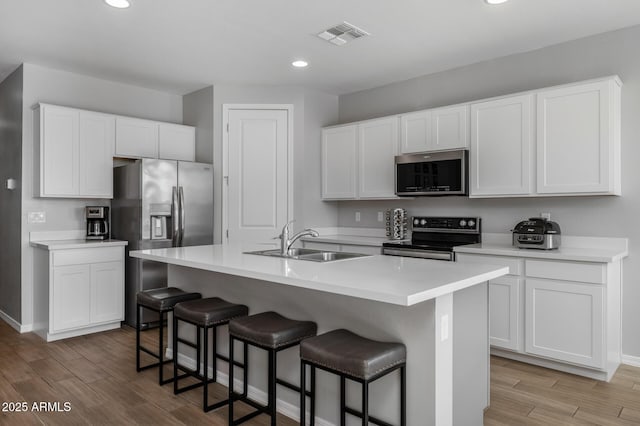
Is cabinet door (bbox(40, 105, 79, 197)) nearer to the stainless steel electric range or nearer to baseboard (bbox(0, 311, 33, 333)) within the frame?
baseboard (bbox(0, 311, 33, 333))

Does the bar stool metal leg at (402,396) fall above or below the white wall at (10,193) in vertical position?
below

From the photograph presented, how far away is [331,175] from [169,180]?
1801 mm

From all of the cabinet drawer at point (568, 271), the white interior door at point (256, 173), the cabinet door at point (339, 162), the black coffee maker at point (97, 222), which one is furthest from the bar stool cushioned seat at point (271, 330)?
the black coffee maker at point (97, 222)

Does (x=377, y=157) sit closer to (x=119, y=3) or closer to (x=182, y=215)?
(x=182, y=215)

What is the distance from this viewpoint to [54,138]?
4.09 metres

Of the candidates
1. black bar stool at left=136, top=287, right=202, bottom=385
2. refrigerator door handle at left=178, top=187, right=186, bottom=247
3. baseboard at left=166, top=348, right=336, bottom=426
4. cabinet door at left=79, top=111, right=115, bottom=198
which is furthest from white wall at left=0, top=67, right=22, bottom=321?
baseboard at left=166, top=348, right=336, bottom=426

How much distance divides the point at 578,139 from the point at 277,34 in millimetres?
2483

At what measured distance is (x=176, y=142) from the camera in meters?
5.06

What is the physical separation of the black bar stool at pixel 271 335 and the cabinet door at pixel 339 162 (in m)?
2.67

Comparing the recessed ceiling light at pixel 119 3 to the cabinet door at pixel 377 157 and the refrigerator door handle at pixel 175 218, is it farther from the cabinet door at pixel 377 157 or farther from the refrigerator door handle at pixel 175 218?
the cabinet door at pixel 377 157

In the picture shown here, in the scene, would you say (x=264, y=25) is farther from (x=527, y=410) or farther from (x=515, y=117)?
(x=527, y=410)

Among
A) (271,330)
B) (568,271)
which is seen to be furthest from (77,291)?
(568,271)

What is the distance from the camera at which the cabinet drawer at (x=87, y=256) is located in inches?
154

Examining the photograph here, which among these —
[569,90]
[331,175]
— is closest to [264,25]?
[331,175]
